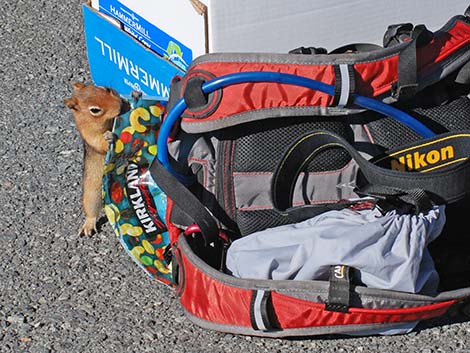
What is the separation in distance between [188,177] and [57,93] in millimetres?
1464

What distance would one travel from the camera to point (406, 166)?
246 cm

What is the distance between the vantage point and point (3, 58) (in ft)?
13.6

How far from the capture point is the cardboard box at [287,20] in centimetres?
288

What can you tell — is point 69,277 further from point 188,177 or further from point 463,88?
point 463,88

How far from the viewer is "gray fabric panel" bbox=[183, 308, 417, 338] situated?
2.37 metres

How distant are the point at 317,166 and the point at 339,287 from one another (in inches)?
14.4

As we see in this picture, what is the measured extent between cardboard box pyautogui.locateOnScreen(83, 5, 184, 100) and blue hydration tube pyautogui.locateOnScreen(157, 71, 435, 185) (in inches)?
25.4

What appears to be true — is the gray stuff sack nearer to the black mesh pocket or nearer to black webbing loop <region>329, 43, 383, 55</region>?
the black mesh pocket

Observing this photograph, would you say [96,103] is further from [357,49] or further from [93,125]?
[357,49]

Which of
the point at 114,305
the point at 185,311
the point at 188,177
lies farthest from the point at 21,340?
the point at 188,177

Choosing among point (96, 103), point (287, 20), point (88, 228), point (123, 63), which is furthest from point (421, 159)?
point (123, 63)

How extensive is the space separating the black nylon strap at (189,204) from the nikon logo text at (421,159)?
515mm

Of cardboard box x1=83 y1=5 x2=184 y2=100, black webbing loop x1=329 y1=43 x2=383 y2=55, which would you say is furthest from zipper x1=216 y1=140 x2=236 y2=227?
cardboard box x1=83 y1=5 x2=184 y2=100

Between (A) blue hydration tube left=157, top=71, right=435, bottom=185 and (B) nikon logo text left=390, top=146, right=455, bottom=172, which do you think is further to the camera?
(B) nikon logo text left=390, top=146, right=455, bottom=172
